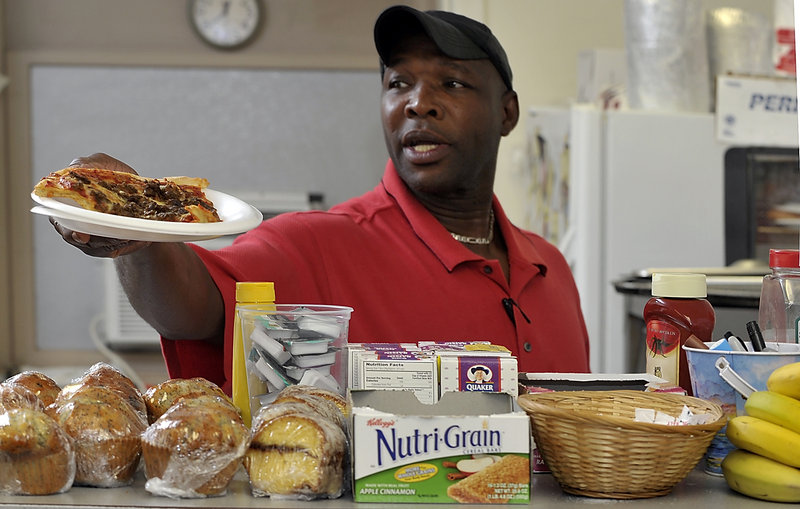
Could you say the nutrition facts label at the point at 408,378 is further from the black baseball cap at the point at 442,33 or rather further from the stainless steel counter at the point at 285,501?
the black baseball cap at the point at 442,33

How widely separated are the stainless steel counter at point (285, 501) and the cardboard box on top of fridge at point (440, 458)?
16 millimetres

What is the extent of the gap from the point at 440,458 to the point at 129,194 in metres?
0.48

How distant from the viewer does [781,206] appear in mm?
2795

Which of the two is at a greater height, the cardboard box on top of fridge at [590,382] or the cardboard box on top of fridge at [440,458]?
the cardboard box on top of fridge at [590,382]

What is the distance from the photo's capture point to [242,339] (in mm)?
963

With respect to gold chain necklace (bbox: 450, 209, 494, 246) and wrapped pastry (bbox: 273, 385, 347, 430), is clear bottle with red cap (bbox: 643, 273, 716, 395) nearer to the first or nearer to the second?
wrapped pastry (bbox: 273, 385, 347, 430)

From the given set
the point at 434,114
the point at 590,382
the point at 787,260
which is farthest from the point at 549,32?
the point at 590,382

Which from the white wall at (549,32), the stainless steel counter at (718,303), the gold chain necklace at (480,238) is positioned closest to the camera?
the gold chain necklace at (480,238)

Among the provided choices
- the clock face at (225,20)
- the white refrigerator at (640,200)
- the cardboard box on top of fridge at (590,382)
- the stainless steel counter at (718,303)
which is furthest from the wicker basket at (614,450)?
the clock face at (225,20)

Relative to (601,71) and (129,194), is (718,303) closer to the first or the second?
(129,194)

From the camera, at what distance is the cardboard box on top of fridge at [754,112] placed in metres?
2.77

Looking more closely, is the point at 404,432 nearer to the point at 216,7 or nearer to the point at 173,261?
the point at 173,261

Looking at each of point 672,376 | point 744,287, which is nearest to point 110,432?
point 672,376

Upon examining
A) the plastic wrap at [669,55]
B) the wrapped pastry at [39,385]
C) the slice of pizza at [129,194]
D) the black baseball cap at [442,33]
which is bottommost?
the wrapped pastry at [39,385]
